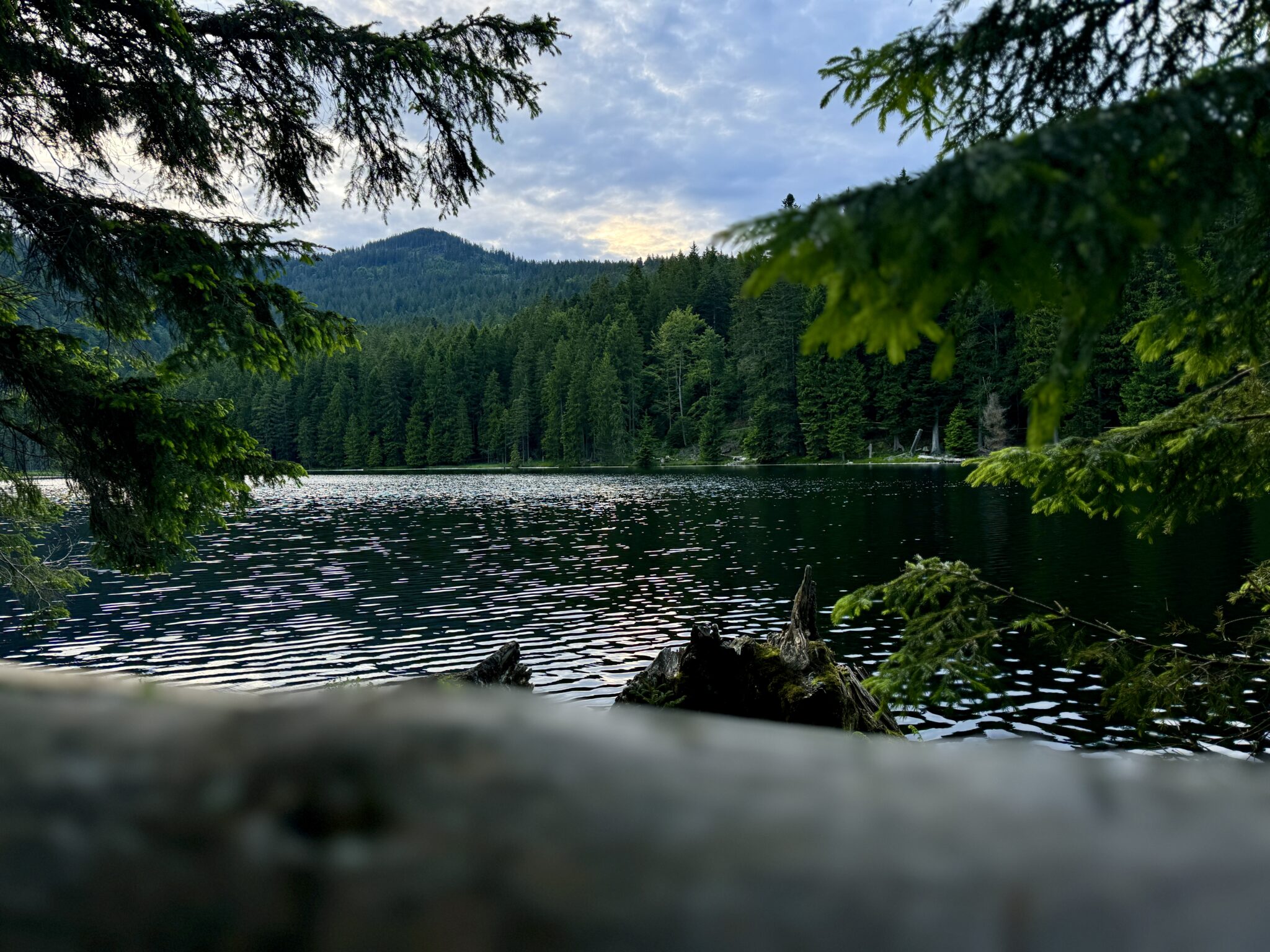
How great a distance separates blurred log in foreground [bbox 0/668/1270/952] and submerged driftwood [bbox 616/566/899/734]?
226 inches

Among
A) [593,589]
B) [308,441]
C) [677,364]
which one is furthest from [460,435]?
[593,589]

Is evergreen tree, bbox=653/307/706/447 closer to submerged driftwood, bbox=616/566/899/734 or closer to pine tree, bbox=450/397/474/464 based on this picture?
pine tree, bbox=450/397/474/464

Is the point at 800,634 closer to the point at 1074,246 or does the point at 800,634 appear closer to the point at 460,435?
the point at 1074,246

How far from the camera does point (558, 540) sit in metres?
28.5

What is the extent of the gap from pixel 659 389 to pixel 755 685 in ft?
304

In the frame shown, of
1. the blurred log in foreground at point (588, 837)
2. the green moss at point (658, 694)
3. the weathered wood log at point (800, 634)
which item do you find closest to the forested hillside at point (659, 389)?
the weathered wood log at point (800, 634)

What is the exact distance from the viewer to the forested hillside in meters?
67.6

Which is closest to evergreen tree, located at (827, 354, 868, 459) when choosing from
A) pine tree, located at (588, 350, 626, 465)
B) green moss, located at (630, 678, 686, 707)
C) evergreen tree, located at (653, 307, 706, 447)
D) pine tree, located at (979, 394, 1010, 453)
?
pine tree, located at (979, 394, 1010, 453)

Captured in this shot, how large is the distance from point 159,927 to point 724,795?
41 centimetres

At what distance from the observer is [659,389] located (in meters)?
98.0

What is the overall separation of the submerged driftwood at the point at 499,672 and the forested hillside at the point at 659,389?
59970 millimetres

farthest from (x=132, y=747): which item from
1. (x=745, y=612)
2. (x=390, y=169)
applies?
(x=745, y=612)

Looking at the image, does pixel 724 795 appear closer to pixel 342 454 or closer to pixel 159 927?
pixel 159 927

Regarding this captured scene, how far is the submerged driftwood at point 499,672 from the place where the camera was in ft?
22.3
